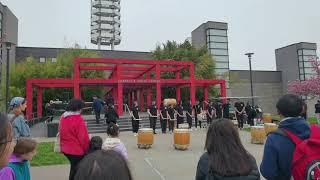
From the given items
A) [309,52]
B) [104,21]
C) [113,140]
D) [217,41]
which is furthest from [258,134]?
[104,21]

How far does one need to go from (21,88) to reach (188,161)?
95.7 ft

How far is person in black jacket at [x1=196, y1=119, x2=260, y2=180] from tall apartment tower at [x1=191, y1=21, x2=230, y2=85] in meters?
46.8

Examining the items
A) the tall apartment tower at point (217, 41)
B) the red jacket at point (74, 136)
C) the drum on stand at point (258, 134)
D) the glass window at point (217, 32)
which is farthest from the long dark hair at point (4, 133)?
the glass window at point (217, 32)

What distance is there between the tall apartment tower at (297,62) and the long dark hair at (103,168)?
5596 centimetres

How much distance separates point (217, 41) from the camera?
5056 cm

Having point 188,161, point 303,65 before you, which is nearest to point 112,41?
point 303,65

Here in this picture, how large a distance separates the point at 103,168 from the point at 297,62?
188ft

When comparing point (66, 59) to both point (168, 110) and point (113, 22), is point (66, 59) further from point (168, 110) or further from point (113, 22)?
point (113, 22)

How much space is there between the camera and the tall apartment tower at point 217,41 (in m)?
49.9

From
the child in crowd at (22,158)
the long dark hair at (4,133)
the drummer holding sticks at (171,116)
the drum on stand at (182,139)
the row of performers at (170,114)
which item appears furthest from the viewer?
the drummer holding sticks at (171,116)

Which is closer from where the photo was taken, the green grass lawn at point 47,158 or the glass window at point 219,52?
the green grass lawn at point 47,158

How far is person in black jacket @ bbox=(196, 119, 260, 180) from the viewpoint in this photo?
295 cm

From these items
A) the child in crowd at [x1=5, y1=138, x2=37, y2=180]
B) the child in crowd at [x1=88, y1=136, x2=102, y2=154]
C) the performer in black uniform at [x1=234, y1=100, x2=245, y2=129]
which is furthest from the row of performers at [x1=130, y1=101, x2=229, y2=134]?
the child in crowd at [x1=5, y1=138, x2=37, y2=180]

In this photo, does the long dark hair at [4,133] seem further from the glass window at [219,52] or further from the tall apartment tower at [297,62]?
the tall apartment tower at [297,62]
